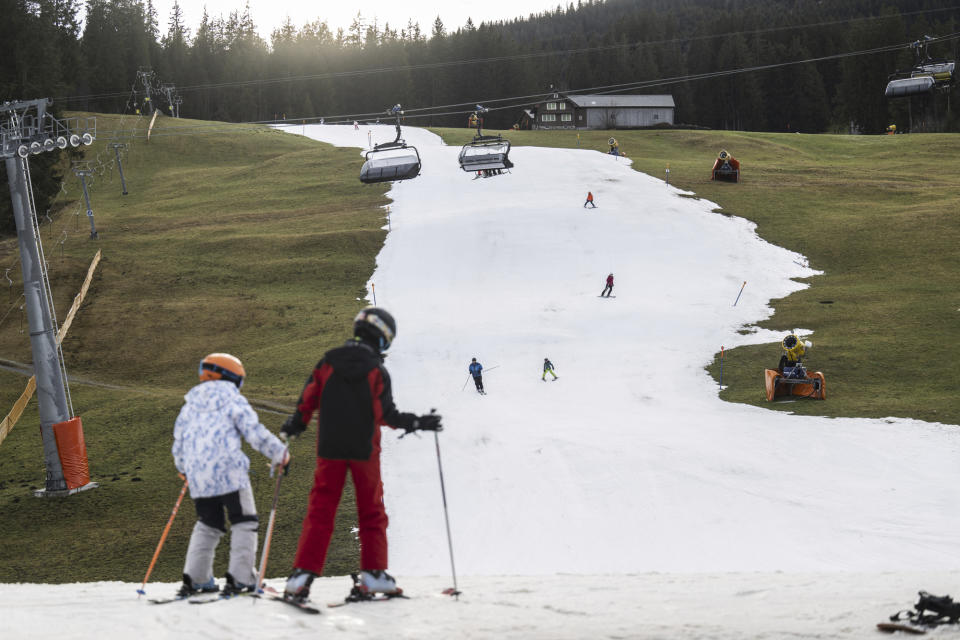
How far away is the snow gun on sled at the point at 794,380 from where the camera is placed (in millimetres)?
24609

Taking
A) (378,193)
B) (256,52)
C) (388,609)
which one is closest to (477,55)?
(256,52)

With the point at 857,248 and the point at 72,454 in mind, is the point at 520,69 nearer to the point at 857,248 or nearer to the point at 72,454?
the point at 857,248

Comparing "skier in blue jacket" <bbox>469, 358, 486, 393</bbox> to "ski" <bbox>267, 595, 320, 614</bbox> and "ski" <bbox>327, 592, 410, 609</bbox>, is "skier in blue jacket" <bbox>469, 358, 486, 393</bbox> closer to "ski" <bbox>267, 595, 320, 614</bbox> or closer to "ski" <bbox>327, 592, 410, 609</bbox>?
"ski" <bbox>327, 592, 410, 609</bbox>

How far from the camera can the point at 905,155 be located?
261 feet

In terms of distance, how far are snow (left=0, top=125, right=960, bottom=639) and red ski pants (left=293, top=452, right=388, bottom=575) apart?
1.68ft

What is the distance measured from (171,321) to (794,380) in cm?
2798

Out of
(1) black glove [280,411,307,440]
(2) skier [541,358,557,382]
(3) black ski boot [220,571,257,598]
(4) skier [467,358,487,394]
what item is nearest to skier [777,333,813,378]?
(2) skier [541,358,557,382]

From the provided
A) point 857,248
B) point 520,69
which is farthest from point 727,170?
point 520,69

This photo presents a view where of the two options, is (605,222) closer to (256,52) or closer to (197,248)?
(197,248)

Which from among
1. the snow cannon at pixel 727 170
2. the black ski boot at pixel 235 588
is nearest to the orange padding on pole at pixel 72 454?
the black ski boot at pixel 235 588

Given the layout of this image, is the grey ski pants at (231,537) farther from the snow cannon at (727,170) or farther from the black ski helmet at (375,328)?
the snow cannon at (727,170)

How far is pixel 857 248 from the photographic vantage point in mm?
45281

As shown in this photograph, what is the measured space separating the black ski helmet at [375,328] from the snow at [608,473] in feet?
7.63

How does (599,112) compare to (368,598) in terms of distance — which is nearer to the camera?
A: (368,598)
